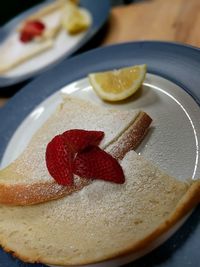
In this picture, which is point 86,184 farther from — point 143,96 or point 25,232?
point 143,96

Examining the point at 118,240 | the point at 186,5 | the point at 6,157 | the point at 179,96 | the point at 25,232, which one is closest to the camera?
the point at 118,240

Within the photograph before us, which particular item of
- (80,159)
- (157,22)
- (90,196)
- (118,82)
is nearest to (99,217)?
(90,196)

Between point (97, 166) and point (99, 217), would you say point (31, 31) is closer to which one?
point (97, 166)

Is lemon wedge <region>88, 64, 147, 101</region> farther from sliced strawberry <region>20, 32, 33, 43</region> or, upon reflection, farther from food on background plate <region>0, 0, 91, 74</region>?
sliced strawberry <region>20, 32, 33, 43</region>

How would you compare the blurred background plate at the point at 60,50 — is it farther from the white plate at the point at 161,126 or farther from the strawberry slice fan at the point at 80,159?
the strawberry slice fan at the point at 80,159

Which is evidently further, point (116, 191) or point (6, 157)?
point (6, 157)

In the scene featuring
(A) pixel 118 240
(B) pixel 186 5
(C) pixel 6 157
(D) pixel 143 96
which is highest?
(B) pixel 186 5

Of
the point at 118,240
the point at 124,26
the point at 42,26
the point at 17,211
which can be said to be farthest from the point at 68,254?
the point at 42,26
